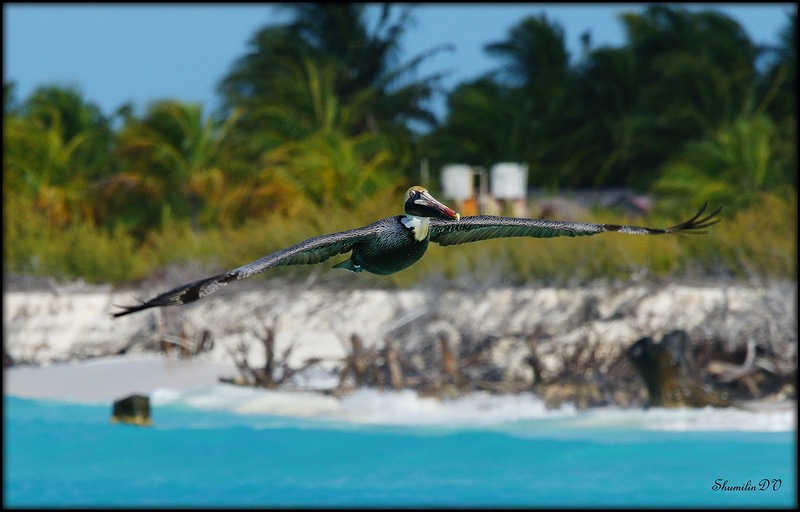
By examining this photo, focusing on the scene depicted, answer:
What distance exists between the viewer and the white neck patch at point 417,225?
413 cm

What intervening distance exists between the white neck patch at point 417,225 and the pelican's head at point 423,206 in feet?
0.15

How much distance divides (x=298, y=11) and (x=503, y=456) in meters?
20.5

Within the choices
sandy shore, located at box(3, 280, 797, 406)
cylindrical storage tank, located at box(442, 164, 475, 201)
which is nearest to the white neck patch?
sandy shore, located at box(3, 280, 797, 406)

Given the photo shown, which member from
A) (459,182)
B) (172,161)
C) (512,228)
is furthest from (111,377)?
(512,228)

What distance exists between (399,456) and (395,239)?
7481 millimetres

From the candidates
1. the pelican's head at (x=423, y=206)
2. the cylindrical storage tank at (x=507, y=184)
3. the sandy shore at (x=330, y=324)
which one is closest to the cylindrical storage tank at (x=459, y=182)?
the cylindrical storage tank at (x=507, y=184)

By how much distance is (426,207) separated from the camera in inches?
159

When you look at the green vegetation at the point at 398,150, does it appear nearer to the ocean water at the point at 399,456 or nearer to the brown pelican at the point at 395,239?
the ocean water at the point at 399,456

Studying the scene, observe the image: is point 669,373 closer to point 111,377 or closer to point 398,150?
point 111,377

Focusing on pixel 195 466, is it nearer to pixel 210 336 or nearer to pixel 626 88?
pixel 210 336

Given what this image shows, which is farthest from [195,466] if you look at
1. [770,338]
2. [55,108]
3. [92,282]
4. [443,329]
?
[55,108]

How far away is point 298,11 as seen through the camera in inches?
1179

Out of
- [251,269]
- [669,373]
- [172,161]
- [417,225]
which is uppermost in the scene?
[172,161]

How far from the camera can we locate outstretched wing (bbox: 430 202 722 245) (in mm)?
4305
